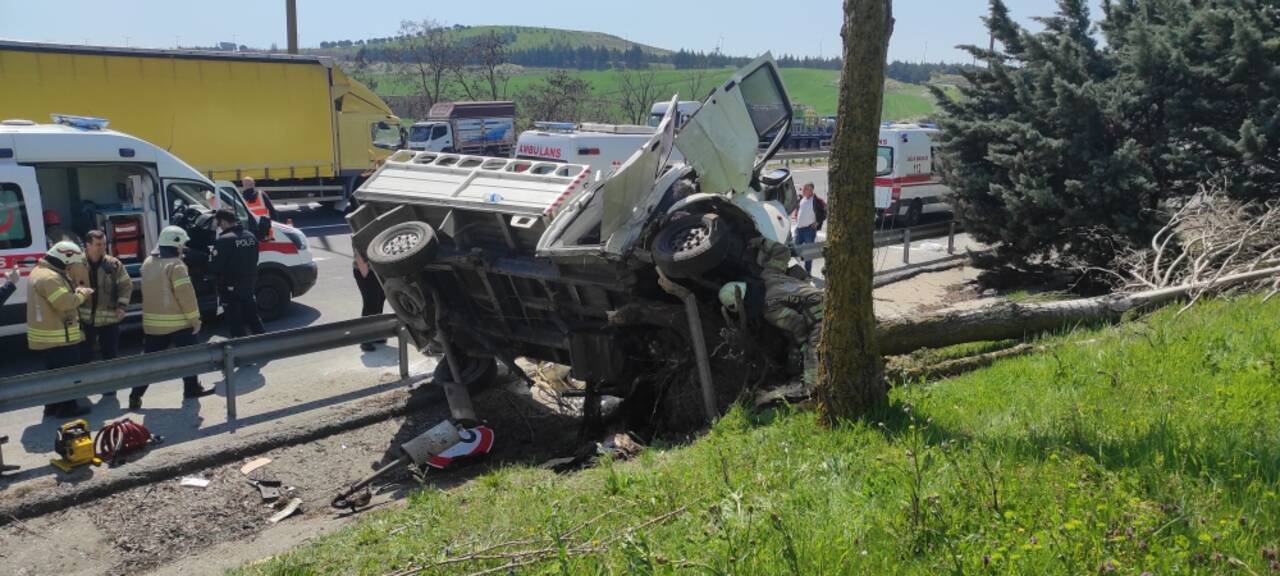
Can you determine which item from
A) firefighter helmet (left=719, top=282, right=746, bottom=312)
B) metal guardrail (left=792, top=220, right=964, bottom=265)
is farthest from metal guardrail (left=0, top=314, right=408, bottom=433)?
metal guardrail (left=792, top=220, right=964, bottom=265)

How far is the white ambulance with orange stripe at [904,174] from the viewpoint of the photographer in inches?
781

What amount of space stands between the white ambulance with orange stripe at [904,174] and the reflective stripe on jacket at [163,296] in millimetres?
13947

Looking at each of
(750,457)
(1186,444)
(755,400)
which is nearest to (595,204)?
(755,400)

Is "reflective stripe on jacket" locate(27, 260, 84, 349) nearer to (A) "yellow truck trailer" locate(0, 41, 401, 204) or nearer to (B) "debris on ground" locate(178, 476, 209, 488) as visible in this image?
(B) "debris on ground" locate(178, 476, 209, 488)

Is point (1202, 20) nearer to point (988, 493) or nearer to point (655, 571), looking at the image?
point (988, 493)

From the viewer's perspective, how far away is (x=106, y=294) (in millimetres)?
→ 8039

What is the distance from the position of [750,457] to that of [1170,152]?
8533mm

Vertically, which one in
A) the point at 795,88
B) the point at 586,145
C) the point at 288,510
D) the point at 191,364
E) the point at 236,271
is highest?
the point at 795,88

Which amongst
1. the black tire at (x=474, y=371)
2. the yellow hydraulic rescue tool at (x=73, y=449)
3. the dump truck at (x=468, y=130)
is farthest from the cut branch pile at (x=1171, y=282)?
the dump truck at (x=468, y=130)

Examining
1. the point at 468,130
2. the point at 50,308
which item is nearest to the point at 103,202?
the point at 50,308

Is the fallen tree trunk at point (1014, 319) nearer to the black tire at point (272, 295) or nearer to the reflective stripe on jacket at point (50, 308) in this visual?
the reflective stripe on jacket at point (50, 308)

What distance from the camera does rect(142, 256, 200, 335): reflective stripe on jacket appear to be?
8.21 meters

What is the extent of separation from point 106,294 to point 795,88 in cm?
8384

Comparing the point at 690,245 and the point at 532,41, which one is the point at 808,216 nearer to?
the point at 690,245
